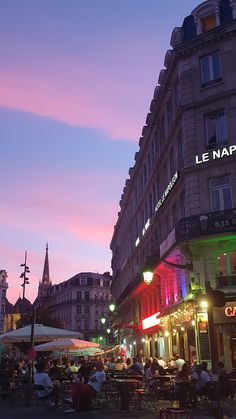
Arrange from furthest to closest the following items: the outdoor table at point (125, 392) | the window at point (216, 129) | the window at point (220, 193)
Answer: the window at point (216, 129)
the window at point (220, 193)
the outdoor table at point (125, 392)

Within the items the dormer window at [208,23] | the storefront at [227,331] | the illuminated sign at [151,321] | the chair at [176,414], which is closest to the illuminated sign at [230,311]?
the storefront at [227,331]

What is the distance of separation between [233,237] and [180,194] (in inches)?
208

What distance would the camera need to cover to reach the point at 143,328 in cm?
3747

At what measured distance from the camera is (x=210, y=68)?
2525 cm

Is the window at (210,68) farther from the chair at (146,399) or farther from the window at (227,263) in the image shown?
the chair at (146,399)

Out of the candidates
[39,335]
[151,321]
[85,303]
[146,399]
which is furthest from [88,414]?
[85,303]

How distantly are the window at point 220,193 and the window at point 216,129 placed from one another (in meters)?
1.86

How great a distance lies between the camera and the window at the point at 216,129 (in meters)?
23.9

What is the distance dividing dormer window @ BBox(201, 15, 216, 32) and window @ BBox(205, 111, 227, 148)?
197 inches

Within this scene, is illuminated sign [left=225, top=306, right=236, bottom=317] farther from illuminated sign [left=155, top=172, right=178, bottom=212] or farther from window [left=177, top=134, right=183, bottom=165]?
window [left=177, top=134, right=183, bottom=165]

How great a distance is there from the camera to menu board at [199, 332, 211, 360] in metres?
21.4

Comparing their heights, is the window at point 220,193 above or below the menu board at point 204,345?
above

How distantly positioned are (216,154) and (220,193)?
189cm

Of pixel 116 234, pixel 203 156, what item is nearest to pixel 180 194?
pixel 203 156
